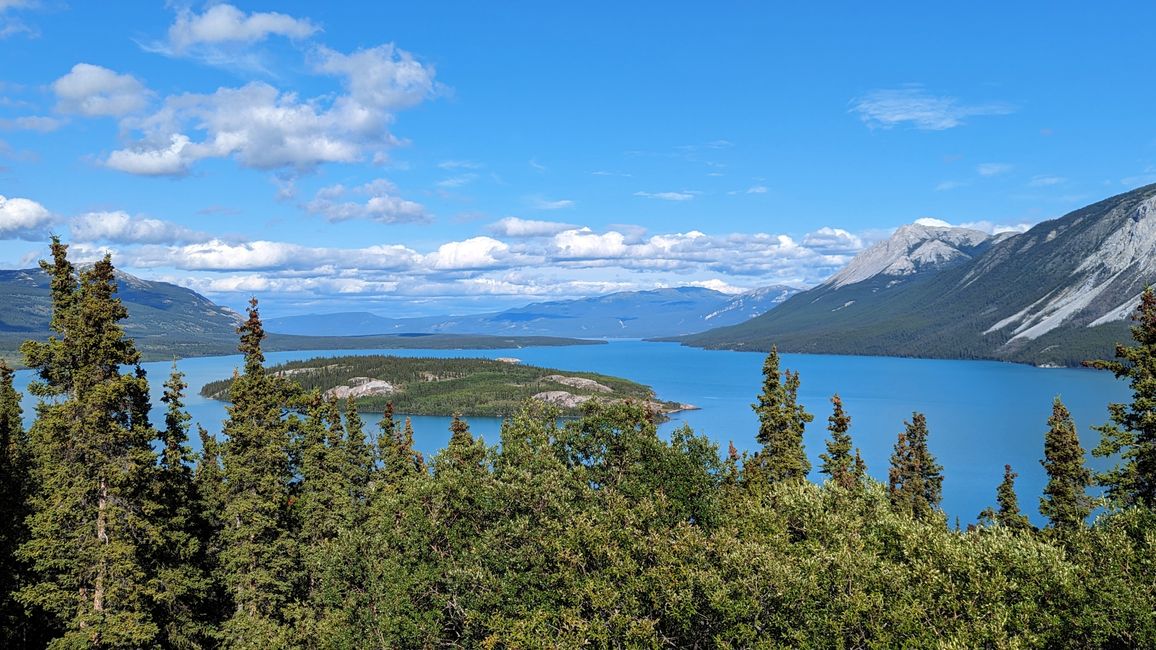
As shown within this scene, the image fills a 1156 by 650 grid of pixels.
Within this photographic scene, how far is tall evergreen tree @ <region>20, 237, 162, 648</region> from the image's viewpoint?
31016 mm

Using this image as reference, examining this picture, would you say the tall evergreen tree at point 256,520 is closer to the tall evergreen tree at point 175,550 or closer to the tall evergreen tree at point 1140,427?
the tall evergreen tree at point 175,550

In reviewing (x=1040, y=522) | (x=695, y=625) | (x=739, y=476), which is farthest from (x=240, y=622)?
(x=1040, y=522)

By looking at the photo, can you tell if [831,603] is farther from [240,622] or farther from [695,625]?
[240,622]

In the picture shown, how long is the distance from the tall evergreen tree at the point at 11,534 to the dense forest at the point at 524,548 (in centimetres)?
18

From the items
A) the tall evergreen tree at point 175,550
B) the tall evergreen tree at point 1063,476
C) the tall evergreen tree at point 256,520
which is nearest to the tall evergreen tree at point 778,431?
the tall evergreen tree at point 1063,476

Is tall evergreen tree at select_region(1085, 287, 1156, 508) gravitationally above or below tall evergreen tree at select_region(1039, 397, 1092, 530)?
above

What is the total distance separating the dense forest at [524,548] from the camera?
26.2 metres

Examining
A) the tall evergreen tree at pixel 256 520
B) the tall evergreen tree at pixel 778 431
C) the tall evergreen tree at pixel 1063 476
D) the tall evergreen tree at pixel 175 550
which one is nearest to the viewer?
the tall evergreen tree at pixel 175 550

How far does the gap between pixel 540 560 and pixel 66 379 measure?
77.9 feet

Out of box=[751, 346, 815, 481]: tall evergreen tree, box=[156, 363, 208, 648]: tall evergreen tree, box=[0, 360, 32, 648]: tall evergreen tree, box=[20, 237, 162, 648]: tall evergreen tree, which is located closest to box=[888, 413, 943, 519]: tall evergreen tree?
box=[751, 346, 815, 481]: tall evergreen tree

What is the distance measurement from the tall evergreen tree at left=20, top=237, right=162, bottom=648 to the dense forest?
109 millimetres

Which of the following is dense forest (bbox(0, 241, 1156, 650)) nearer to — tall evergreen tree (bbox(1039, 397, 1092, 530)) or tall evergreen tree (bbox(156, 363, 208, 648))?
tall evergreen tree (bbox(156, 363, 208, 648))

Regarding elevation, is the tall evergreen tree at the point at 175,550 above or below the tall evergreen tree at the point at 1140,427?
below

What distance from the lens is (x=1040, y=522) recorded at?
106 meters
